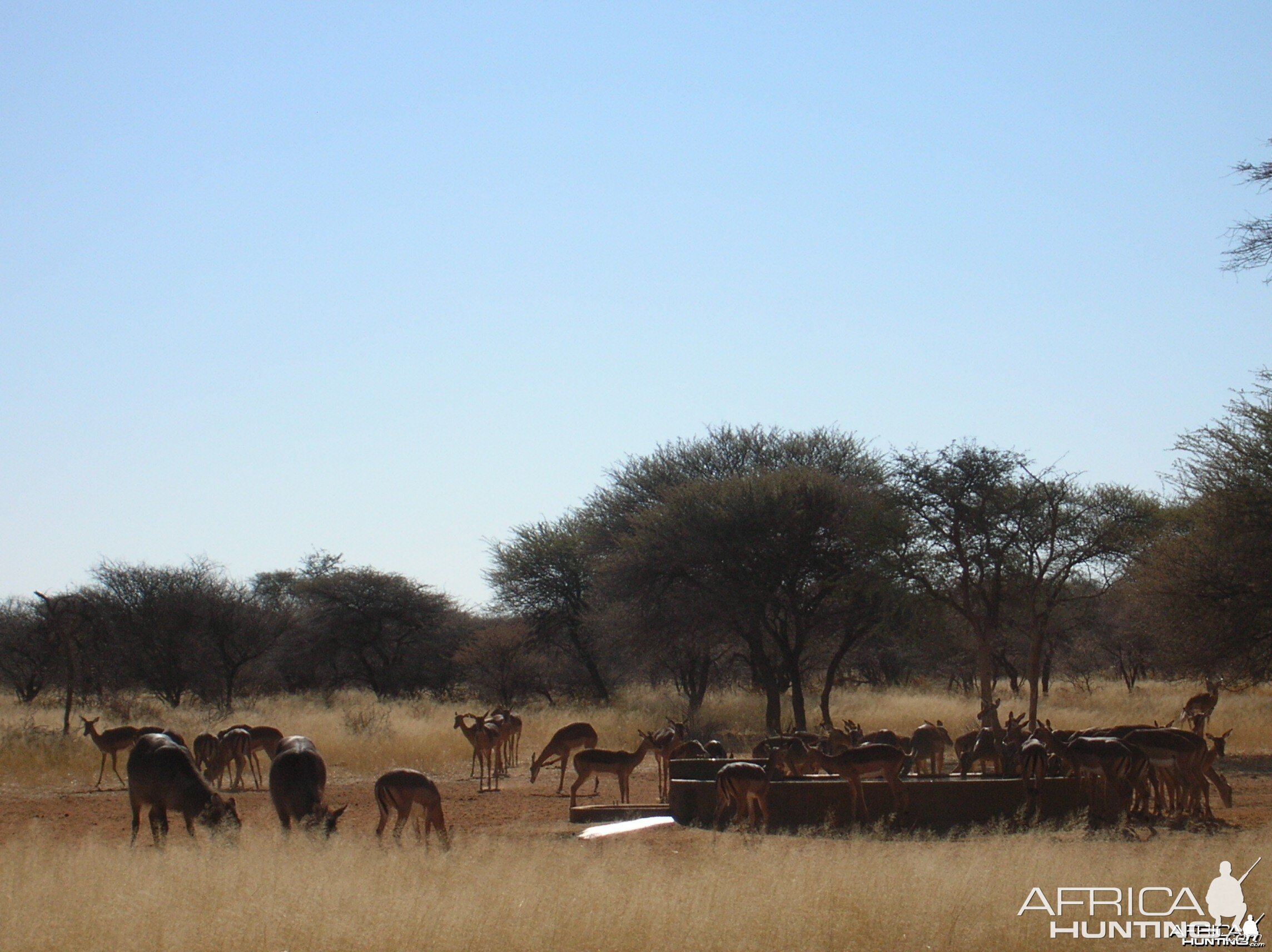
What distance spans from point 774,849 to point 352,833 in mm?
4388

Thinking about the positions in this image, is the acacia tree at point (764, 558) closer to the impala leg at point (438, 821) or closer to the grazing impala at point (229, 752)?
the grazing impala at point (229, 752)

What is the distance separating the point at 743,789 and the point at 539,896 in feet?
17.4

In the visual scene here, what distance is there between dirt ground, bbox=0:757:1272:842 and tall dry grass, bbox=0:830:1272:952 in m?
2.24

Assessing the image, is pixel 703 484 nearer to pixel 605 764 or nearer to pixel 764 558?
pixel 764 558

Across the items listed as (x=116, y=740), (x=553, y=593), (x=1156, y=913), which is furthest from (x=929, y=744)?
(x=553, y=593)

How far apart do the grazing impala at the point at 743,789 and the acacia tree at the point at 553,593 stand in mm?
28454

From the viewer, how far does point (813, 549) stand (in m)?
30.6

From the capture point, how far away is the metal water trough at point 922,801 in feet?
45.2

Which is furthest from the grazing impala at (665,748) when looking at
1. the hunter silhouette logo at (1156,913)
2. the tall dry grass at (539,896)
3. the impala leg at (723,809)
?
the hunter silhouette logo at (1156,913)

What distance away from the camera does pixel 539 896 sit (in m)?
8.70

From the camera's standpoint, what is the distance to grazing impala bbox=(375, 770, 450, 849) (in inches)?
483

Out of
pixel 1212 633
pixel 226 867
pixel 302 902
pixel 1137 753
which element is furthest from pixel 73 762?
pixel 1212 633

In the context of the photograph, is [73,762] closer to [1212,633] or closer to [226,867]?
[226,867]

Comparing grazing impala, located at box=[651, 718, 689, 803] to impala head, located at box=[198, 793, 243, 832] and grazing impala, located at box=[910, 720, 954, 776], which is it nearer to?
grazing impala, located at box=[910, 720, 954, 776]
